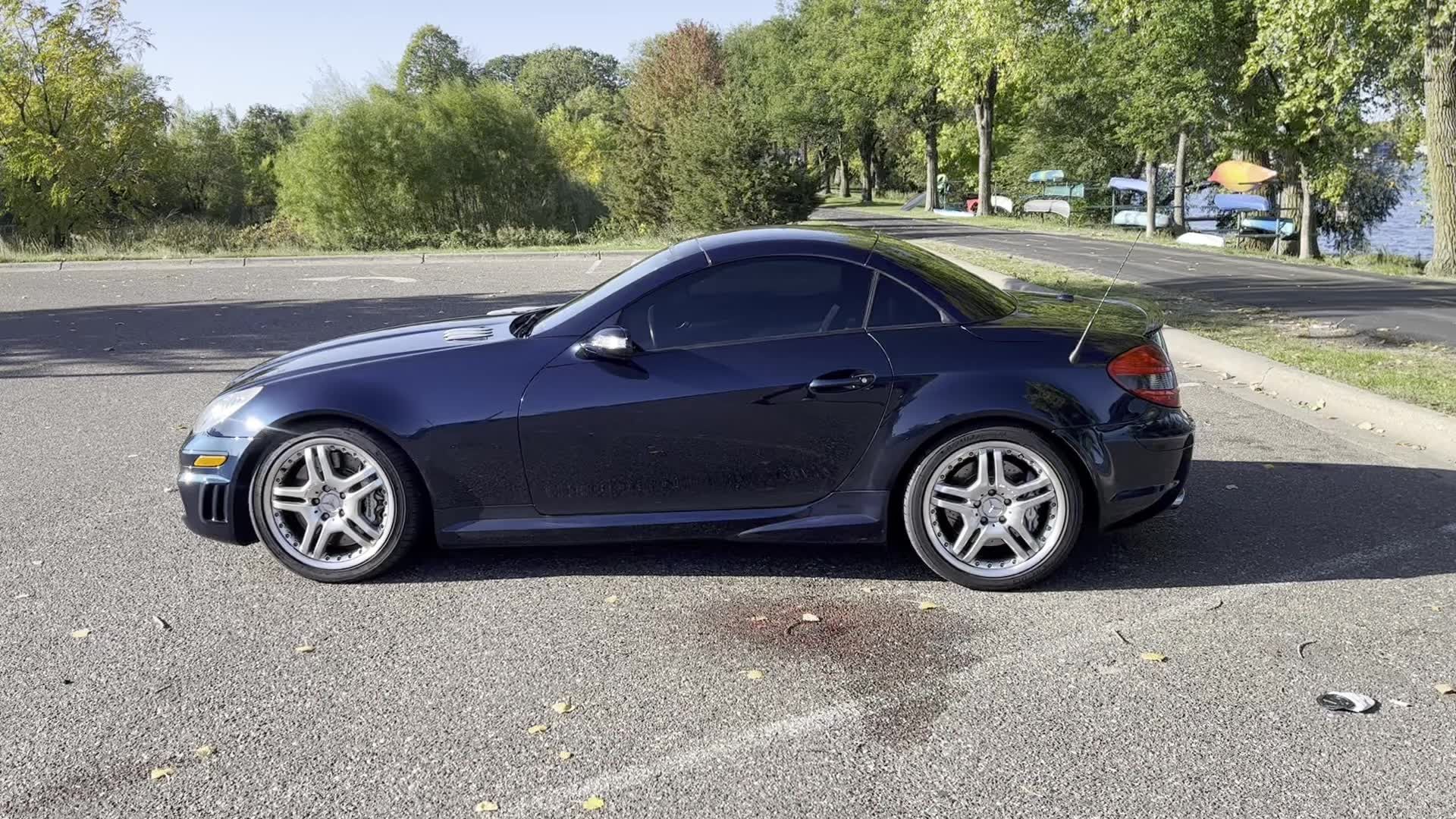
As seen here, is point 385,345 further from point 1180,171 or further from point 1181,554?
point 1180,171

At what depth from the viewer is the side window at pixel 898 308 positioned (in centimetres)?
464

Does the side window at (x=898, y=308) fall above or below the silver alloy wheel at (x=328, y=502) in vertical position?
above

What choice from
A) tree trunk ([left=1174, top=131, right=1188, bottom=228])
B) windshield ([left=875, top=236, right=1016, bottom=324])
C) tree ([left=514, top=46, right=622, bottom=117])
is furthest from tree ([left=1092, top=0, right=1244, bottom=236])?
tree ([left=514, top=46, right=622, bottom=117])

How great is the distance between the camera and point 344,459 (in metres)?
4.69

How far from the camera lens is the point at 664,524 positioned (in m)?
4.61

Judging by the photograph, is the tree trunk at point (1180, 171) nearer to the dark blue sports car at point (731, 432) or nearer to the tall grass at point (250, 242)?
the tall grass at point (250, 242)

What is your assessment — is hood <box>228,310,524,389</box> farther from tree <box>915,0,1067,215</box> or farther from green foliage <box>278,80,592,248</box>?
tree <box>915,0,1067,215</box>

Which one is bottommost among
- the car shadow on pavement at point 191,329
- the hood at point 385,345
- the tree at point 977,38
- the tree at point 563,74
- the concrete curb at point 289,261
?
the car shadow on pavement at point 191,329

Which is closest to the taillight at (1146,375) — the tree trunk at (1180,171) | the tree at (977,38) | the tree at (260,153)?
the tree at (977,38)

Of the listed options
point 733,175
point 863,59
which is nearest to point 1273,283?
point 733,175

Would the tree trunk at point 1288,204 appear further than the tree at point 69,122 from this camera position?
Yes

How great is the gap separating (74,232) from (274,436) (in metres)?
30.2

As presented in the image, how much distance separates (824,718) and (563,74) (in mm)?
136803

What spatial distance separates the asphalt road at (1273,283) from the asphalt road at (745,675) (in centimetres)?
765
